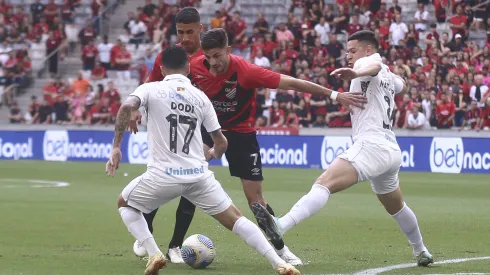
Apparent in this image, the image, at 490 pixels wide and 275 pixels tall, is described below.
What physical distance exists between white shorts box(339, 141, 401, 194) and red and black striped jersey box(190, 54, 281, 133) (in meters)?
1.07

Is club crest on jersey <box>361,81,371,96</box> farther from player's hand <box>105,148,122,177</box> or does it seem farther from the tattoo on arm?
player's hand <box>105,148,122,177</box>

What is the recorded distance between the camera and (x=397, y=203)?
958 cm

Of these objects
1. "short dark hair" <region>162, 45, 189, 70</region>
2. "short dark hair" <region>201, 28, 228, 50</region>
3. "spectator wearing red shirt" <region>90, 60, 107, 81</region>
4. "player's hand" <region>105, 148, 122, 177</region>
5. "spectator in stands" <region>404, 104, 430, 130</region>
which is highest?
"short dark hair" <region>201, 28, 228, 50</region>

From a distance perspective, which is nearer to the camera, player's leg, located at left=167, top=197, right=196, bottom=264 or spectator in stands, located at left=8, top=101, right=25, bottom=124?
player's leg, located at left=167, top=197, right=196, bottom=264

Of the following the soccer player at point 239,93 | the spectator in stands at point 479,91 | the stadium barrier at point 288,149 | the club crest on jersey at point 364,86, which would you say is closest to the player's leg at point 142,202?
the soccer player at point 239,93

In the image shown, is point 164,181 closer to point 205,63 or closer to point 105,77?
point 205,63

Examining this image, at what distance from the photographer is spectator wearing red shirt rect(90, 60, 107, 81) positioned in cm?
3462

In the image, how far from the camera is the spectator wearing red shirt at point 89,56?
3541cm

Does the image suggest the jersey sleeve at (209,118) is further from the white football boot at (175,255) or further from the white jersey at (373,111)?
the white football boot at (175,255)

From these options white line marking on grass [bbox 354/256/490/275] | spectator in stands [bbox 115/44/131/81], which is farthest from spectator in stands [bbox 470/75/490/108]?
white line marking on grass [bbox 354/256/490/275]

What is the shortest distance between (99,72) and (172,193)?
26.8 metres

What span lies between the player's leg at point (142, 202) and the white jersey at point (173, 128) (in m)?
0.09

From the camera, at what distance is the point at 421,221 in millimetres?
14453

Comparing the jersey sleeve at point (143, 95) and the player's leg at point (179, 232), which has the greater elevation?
the jersey sleeve at point (143, 95)
